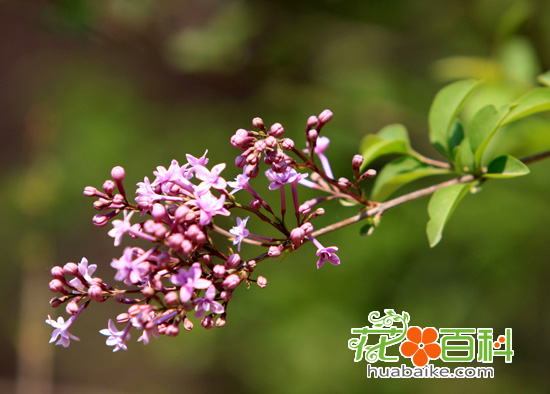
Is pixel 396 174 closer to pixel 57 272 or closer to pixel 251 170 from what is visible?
pixel 251 170

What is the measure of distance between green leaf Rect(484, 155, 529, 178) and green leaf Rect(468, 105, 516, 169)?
44 millimetres

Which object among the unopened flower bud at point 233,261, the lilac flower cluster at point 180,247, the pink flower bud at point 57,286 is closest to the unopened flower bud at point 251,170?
the lilac flower cluster at point 180,247

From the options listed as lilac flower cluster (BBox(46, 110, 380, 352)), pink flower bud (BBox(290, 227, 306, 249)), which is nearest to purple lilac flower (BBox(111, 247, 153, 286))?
lilac flower cluster (BBox(46, 110, 380, 352))

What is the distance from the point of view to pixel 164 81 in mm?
6738

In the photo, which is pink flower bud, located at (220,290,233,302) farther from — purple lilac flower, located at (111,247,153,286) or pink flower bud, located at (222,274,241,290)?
purple lilac flower, located at (111,247,153,286)

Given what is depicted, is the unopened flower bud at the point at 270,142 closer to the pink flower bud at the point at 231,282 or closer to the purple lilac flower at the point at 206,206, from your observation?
the purple lilac flower at the point at 206,206

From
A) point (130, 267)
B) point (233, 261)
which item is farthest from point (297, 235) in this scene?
point (130, 267)

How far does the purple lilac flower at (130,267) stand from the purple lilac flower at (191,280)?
0.24 ft

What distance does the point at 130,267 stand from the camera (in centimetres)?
119

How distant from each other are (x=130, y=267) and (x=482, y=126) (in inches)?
43.1

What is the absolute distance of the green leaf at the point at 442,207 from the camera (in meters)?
1.49

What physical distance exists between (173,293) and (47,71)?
7027mm

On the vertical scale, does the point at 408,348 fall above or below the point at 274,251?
below

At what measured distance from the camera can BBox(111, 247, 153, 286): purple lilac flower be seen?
117 cm
